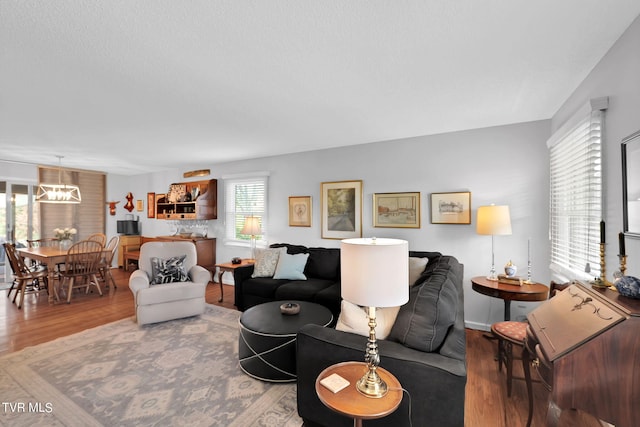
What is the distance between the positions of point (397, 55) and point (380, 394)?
202 cm

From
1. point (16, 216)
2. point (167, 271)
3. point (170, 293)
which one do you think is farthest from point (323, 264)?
point (16, 216)

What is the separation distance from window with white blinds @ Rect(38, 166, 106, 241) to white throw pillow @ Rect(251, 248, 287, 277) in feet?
18.2

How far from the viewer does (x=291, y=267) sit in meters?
3.95

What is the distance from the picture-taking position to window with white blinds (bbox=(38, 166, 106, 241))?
6.25 metres

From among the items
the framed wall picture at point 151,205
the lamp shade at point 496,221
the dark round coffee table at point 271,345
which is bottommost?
the dark round coffee table at point 271,345

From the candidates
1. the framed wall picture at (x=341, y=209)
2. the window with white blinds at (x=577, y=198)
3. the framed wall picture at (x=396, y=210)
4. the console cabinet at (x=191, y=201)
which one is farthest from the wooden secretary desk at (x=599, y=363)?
the console cabinet at (x=191, y=201)

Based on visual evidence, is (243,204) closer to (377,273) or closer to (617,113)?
(377,273)

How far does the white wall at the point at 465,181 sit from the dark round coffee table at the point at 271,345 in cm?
211

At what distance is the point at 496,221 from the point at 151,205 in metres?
7.47

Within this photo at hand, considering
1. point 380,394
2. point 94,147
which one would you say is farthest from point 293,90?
point 94,147

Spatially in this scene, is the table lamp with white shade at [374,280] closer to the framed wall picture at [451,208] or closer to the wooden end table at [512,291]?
the wooden end table at [512,291]

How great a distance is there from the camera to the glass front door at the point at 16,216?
567 centimetres

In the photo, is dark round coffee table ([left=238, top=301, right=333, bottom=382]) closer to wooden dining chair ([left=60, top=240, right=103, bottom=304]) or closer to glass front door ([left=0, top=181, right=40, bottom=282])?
wooden dining chair ([left=60, top=240, right=103, bottom=304])

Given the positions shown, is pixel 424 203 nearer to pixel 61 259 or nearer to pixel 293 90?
pixel 293 90
